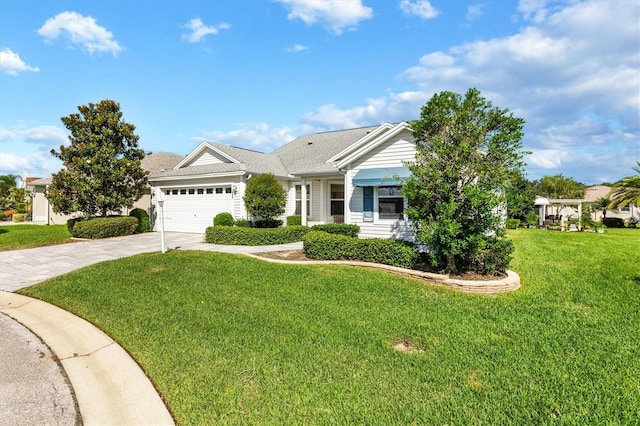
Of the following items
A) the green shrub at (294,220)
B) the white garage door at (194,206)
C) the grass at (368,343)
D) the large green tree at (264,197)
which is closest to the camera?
the grass at (368,343)

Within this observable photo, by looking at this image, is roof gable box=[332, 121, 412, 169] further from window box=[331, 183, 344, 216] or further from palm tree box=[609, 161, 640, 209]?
palm tree box=[609, 161, 640, 209]

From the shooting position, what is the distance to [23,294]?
7.80 meters

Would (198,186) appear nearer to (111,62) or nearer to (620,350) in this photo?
(111,62)

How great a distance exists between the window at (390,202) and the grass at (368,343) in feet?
14.7

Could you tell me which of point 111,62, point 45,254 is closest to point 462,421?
point 45,254

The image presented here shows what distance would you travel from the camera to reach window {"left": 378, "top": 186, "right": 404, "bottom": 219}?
12430 mm

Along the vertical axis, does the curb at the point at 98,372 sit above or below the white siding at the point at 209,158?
below

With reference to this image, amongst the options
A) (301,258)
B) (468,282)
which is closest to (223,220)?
(301,258)

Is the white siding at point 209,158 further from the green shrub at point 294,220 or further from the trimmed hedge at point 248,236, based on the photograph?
the trimmed hedge at point 248,236

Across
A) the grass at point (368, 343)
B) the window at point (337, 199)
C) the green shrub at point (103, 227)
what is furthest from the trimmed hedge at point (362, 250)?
the green shrub at point (103, 227)

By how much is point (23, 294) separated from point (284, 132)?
31215 millimetres

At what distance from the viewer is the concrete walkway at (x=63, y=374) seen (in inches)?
133

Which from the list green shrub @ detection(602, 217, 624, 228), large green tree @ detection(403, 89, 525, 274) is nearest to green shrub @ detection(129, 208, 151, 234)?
large green tree @ detection(403, 89, 525, 274)

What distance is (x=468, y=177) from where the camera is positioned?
8297mm
